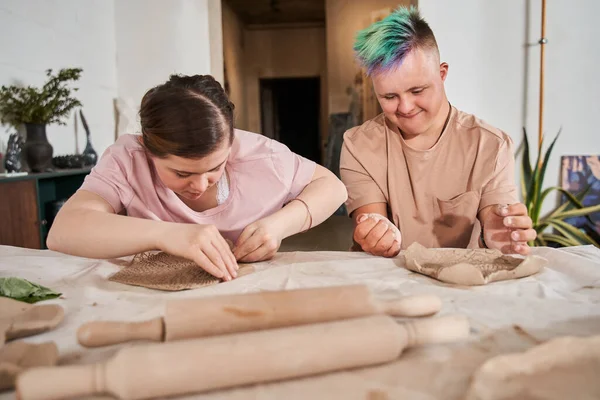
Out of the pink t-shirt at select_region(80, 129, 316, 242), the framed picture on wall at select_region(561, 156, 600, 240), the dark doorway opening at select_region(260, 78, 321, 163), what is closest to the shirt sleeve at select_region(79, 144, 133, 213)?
the pink t-shirt at select_region(80, 129, 316, 242)

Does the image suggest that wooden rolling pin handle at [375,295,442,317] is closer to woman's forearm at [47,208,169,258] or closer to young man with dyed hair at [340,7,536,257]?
woman's forearm at [47,208,169,258]

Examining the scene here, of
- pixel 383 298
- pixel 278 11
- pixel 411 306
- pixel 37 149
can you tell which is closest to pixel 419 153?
pixel 383 298

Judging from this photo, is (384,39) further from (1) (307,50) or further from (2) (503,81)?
(1) (307,50)

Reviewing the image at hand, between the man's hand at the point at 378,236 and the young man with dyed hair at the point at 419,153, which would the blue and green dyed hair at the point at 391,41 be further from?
the man's hand at the point at 378,236

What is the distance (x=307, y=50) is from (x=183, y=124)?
24.9 feet

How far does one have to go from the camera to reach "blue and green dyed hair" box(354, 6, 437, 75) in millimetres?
1521

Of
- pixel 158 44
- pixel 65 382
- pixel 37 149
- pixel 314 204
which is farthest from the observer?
pixel 158 44

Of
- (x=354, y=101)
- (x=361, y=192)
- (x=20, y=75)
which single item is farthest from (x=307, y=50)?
(x=361, y=192)

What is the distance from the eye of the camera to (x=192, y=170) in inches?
44.3

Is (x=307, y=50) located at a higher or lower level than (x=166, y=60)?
higher

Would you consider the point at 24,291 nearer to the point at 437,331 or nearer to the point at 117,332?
the point at 117,332

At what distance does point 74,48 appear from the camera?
3.11 m

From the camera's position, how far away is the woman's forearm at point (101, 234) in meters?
1.05

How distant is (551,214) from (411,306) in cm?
316
